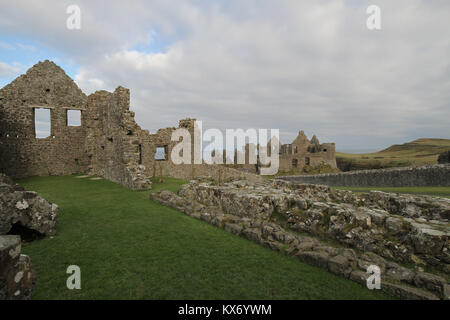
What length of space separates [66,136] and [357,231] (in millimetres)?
23245

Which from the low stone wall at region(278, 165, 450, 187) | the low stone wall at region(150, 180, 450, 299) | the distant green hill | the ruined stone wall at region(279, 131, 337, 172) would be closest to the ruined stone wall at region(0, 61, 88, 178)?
the low stone wall at region(150, 180, 450, 299)

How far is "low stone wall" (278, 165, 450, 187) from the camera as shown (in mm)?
13484

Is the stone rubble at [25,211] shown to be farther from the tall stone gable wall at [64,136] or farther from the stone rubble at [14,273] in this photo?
the tall stone gable wall at [64,136]

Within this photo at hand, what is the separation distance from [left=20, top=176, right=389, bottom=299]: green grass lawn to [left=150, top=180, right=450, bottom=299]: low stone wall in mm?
271

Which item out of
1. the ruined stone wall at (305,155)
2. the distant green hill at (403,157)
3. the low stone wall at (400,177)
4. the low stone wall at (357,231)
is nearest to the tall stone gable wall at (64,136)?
the low stone wall at (400,177)

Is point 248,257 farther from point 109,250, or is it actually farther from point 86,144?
point 86,144

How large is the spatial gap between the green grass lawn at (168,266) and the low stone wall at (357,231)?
0.27 metres

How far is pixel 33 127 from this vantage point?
18469mm

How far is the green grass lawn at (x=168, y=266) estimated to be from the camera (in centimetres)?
325

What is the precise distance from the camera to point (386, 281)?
3.34 m

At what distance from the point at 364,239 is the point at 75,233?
6.81 meters
